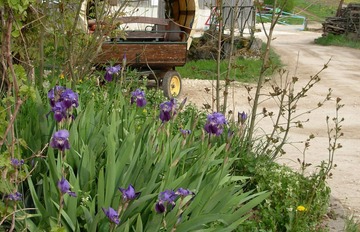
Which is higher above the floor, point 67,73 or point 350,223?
point 67,73

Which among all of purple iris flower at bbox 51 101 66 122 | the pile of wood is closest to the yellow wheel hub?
purple iris flower at bbox 51 101 66 122

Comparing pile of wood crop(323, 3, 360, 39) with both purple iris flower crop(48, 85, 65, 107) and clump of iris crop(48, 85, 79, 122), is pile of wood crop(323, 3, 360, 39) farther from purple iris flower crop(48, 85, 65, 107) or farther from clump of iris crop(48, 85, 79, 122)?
clump of iris crop(48, 85, 79, 122)

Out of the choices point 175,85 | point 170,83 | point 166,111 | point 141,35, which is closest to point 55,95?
point 166,111

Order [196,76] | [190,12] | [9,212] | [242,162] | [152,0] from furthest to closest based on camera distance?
1. [152,0]
2. [196,76]
3. [190,12]
4. [242,162]
5. [9,212]

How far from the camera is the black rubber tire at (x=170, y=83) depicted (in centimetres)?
1195

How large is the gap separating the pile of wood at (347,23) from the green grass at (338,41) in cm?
53

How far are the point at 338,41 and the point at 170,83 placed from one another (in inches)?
704

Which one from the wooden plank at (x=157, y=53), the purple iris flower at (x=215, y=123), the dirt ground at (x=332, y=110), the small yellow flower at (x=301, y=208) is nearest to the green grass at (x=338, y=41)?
the dirt ground at (x=332, y=110)

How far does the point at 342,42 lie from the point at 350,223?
79.4 ft

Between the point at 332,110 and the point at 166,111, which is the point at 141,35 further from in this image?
the point at 166,111

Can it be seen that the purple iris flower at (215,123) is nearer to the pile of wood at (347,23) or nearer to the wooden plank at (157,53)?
the wooden plank at (157,53)

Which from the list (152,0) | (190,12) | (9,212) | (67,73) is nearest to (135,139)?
(9,212)

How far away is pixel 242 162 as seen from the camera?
17.6 ft

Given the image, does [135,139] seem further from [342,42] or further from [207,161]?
[342,42]
